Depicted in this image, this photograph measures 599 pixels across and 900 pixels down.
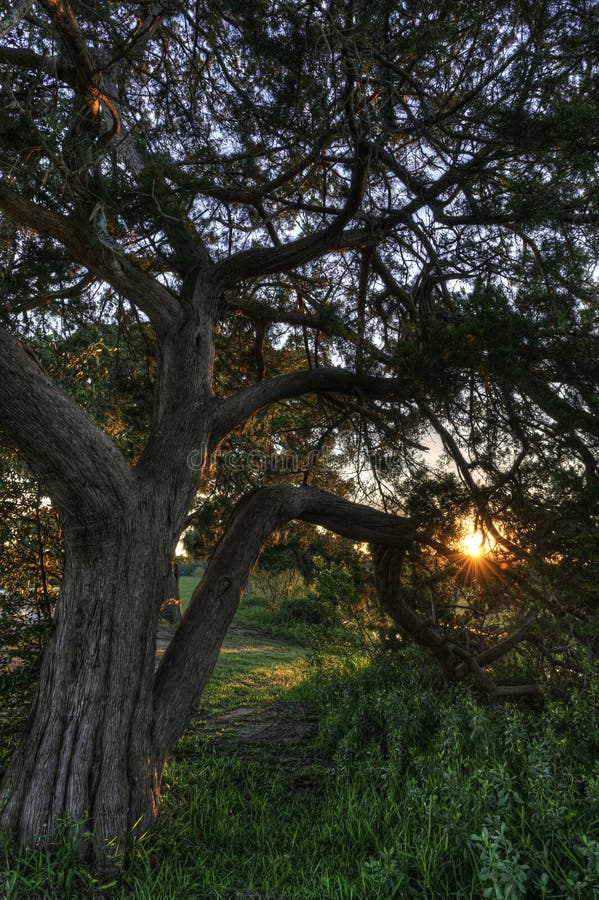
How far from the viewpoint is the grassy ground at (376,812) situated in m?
2.82

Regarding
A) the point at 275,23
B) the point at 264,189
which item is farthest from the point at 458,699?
the point at 275,23

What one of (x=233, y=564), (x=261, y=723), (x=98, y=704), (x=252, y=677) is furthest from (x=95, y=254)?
(x=252, y=677)

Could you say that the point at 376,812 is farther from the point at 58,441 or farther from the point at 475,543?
the point at 58,441

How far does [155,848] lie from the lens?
134 inches

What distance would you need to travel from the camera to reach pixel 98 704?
3.35 m

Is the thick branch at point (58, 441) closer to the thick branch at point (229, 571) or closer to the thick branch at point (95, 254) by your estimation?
the thick branch at point (95, 254)

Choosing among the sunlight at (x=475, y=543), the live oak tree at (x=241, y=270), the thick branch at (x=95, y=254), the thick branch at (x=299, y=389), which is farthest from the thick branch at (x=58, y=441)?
the sunlight at (x=475, y=543)

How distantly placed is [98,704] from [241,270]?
3.79m

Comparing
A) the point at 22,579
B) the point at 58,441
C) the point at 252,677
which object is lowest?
the point at 252,677

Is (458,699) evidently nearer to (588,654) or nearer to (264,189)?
(588,654)

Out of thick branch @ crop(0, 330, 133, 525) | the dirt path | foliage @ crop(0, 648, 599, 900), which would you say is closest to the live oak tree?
thick branch @ crop(0, 330, 133, 525)

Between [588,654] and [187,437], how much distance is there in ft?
13.9

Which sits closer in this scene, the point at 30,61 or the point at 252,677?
the point at 30,61

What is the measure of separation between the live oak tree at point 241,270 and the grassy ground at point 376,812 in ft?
1.71
